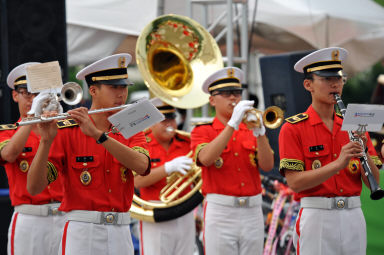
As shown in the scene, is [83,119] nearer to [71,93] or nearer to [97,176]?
[71,93]

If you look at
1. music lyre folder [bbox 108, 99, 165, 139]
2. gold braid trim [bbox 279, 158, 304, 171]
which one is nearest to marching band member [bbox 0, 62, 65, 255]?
music lyre folder [bbox 108, 99, 165, 139]

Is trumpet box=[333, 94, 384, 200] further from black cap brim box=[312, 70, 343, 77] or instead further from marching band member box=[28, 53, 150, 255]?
marching band member box=[28, 53, 150, 255]

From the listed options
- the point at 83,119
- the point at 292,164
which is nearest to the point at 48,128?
the point at 83,119

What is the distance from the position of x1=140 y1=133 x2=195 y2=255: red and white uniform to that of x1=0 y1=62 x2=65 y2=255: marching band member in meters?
1.26

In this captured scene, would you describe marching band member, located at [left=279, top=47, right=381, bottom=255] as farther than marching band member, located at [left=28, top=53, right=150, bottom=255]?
Yes

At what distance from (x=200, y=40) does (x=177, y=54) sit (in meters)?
0.30

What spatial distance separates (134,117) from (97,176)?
54 cm

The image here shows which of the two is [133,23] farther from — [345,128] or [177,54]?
[345,128]

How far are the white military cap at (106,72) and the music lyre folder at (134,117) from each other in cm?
35

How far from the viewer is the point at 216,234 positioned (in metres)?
5.94

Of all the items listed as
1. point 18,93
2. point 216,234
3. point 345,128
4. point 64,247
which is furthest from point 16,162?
point 345,128

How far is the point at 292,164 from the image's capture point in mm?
4609

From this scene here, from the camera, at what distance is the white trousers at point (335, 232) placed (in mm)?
4555

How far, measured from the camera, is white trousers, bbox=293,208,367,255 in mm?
4555
